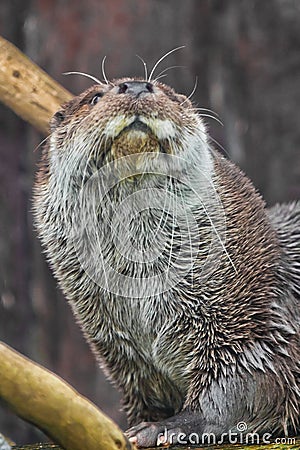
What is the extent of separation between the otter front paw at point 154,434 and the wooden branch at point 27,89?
1.57m

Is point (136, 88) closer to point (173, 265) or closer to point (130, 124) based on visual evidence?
point (130, 124)

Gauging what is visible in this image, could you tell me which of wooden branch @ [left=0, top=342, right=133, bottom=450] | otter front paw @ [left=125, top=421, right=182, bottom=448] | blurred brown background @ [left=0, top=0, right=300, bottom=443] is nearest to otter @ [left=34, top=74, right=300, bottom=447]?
otter front paw @ [left=125, top=421, right=182, bottom=448]

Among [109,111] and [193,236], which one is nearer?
[109,111]

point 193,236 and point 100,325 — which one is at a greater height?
point 193,236

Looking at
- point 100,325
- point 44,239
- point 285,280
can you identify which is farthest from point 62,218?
point 285,280

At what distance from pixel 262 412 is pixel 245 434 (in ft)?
0.31

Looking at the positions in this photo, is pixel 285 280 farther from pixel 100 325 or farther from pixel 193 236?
pixel 100 325

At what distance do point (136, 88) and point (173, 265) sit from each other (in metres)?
0.64

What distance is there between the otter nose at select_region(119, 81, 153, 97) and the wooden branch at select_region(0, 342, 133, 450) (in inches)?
39.1

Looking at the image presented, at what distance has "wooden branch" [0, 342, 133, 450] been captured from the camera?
8.25ft

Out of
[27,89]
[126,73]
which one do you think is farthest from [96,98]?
[126,73]

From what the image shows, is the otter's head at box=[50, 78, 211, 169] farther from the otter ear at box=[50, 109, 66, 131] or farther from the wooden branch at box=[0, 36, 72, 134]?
the wooden branch at box=[0, 36, 72, 134]

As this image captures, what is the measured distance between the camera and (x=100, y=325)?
11.4 ft

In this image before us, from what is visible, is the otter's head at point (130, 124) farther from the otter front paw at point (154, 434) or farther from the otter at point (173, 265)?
A: the otter front paw at point (154, 434)
